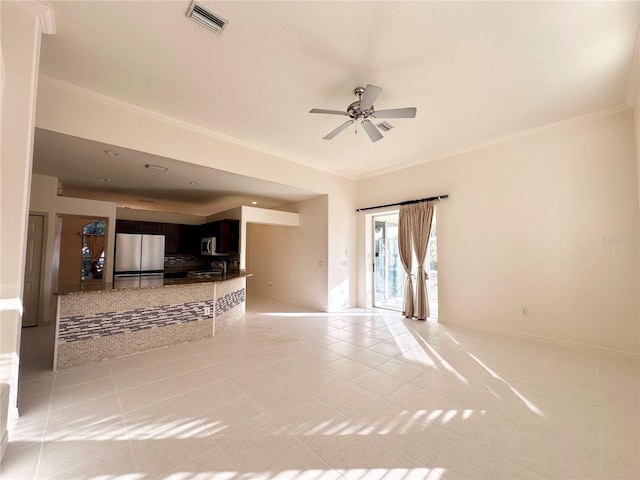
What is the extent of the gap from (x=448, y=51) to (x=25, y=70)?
331 cm

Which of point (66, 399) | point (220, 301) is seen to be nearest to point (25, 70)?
point (66, 399)

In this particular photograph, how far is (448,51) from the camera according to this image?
239cm

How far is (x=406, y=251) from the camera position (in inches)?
206

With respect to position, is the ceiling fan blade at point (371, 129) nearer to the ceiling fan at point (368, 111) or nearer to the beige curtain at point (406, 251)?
the ceiling fan at point (368, 111)

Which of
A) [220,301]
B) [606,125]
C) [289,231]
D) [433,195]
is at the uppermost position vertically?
[606,125]

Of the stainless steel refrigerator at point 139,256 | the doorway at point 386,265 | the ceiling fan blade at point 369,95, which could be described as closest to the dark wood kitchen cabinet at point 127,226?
the stainless steel refrigerator at point 139,256

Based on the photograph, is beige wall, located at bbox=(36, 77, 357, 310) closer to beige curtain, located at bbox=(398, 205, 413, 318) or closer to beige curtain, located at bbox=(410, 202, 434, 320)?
beige curtain, located at bbox=(398, 205, 413, 318)

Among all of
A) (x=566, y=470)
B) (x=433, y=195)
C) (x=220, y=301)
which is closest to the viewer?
(x=566, y=470)

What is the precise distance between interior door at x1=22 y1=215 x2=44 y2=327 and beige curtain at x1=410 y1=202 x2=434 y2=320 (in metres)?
6.51

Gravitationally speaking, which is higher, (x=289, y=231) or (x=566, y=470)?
(x=289, y=231)

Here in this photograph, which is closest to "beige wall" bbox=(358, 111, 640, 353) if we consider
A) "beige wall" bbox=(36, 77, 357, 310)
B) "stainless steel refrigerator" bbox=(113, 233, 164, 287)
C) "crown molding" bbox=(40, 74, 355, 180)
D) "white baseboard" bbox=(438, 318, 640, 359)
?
"white baseboard" bbox=(438, 318, 640, 359)

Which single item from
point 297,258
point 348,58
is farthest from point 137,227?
point 348,58

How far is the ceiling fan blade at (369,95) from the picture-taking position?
7.85ft

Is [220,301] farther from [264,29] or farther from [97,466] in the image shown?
[264,29]
